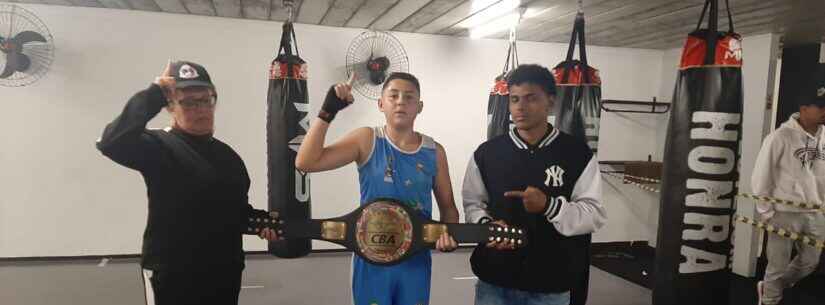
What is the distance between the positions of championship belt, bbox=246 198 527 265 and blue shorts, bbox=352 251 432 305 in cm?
5

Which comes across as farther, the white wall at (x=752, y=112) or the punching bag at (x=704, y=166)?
the white wall at (x=752, y=112)

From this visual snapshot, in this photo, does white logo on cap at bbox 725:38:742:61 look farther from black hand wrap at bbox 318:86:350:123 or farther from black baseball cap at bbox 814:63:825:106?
black baseball cap at bbox 814:63:825:106

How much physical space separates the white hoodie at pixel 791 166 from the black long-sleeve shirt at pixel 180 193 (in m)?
3.60

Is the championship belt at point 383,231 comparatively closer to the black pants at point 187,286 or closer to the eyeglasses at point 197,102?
the black pants at point 187,286

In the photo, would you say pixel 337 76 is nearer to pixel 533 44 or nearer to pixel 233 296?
pixel 533 44

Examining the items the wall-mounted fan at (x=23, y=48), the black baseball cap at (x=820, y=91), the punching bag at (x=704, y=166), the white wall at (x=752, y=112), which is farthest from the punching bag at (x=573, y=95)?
the wall-mounted fan at (x=23, y=48)

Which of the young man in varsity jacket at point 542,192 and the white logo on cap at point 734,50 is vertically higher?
the white logo on cap at point 734,50

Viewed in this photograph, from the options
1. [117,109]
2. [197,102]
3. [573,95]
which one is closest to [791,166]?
[573,95]

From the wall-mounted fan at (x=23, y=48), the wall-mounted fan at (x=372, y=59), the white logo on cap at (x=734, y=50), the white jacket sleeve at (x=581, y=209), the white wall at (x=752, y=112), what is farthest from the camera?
the wall-mounted fan at (x=372, y=59)

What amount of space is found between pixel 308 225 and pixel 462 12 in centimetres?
255

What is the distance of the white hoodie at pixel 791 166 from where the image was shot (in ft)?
11.0

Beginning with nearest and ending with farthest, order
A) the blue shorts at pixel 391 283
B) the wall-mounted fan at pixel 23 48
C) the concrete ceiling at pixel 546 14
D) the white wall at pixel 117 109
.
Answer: the blue shorts at pixel 391 283 → the concrete ceiling at pixel 546 14 → the wall-mounted fan at pixel 23 48 → the white wall at pixel 117 109

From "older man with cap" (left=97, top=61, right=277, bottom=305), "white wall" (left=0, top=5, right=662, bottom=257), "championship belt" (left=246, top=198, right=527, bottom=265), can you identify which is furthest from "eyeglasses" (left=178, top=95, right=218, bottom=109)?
"white wall" (left=0, top=5, right=662, bottom=257)

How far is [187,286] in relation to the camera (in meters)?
1.61
